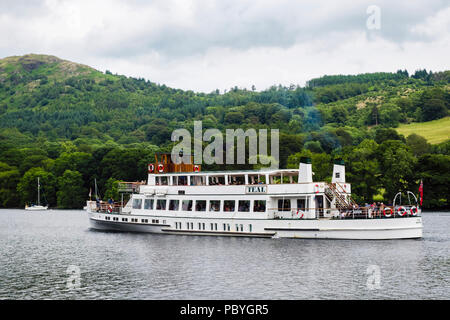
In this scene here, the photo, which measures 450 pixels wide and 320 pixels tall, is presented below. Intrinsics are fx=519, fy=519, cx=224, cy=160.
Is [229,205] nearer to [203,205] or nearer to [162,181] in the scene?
[203,205]

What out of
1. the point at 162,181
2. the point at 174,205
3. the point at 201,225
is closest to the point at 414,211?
the point at 201,225

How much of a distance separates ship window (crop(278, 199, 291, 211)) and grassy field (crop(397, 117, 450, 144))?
3976 inches

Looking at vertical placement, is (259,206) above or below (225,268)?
above

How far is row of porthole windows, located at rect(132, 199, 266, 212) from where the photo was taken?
180 feet

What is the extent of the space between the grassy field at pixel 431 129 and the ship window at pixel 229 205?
102 metres

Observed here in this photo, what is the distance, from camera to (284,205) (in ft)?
178

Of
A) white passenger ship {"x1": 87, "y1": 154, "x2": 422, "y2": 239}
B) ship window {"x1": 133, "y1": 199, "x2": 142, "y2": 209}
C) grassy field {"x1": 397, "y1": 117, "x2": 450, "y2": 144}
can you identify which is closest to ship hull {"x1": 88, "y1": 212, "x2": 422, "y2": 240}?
white passenger ship {"x1": 87, "y1": 154, "x2": 422, "y2": 239}

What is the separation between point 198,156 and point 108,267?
9327 cm

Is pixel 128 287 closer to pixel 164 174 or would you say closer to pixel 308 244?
pixel 308 244

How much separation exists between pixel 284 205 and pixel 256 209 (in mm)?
2975

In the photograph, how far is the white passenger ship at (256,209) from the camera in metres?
50.1

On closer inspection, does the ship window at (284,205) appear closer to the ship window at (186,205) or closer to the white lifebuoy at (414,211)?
the ship window at (186,205)

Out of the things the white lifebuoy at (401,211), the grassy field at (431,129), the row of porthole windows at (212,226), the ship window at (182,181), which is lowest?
the row of porthole windows at (212,226)

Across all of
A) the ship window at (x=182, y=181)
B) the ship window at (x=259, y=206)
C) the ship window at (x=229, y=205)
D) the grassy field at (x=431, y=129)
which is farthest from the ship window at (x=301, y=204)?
the grassy field at (x=431, y=129)
